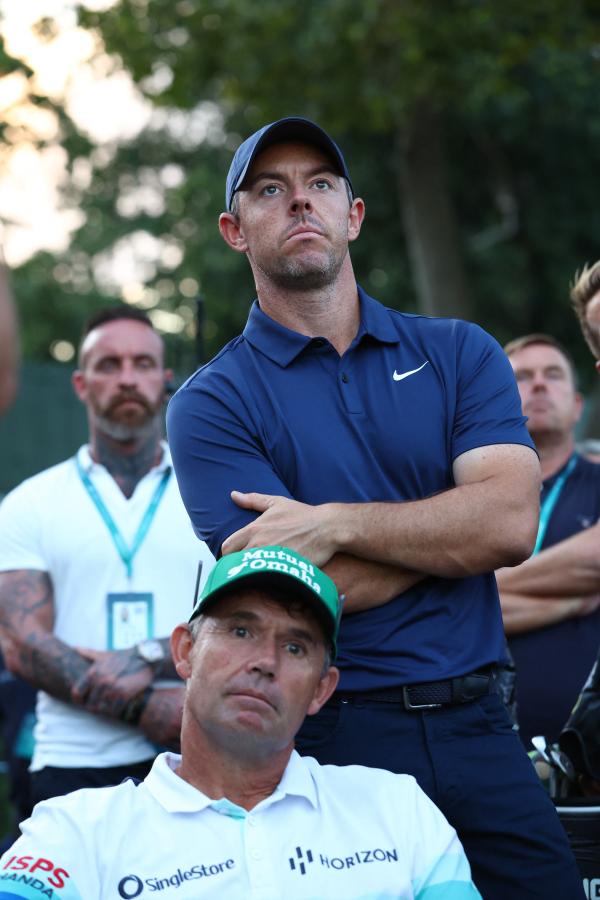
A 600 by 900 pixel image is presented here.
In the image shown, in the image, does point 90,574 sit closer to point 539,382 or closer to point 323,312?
point 323,312

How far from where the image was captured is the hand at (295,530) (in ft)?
9.87

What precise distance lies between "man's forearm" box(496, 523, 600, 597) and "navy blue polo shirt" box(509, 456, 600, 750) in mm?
174

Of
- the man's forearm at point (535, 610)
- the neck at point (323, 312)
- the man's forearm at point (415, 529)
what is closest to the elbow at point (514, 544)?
the man's forearm at point (415, 529)

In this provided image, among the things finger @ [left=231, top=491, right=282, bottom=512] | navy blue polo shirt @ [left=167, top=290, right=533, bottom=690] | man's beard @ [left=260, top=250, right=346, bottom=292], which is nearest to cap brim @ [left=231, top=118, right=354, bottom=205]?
man's beard @ [left=260, top=250, right=346, bottom=292]

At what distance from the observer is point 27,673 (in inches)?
189

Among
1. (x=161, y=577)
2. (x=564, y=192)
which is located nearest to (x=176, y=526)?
(x=161, y=577)

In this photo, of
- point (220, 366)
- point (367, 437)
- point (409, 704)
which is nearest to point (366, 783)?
point (409, 704)

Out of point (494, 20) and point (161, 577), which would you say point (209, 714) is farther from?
point (494, 20)

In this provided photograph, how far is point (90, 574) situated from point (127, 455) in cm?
60

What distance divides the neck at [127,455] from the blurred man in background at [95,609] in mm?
13

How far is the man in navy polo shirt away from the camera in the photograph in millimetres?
3020

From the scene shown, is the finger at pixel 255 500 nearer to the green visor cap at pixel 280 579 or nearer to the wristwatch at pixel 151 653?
the green visor cap at pixel 280 579

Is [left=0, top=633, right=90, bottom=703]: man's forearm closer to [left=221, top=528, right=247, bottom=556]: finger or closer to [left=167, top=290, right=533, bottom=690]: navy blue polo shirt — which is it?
[left=167, top=290, right=533, bottom=690]: navy blue polo shirt

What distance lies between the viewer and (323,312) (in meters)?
3.35
